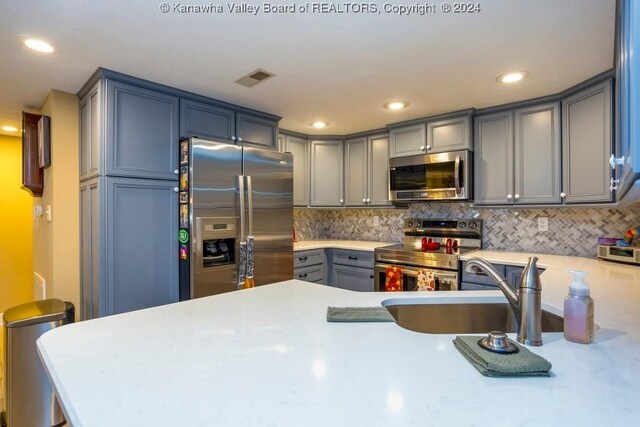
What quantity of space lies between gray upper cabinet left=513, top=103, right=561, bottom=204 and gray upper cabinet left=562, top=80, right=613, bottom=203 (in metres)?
0.07

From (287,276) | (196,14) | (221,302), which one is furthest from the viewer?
(287,276)

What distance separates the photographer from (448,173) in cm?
330

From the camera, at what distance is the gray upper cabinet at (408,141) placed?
139 inches

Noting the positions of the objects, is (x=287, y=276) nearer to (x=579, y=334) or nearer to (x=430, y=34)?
(x=430, y=34)

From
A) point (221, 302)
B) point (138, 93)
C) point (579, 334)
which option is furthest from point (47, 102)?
point (579, 334)

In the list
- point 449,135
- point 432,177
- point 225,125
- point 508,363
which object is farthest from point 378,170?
point 508,363

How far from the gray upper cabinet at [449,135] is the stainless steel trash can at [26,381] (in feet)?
11.1

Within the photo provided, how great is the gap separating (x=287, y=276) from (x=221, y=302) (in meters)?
1.78

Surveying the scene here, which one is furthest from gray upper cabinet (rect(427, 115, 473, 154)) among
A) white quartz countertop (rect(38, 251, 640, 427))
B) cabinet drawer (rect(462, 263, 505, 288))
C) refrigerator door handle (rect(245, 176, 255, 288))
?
white quartz countertop (rect(38, 251, 640, 427))

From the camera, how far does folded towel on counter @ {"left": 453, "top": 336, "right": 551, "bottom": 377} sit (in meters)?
0.82

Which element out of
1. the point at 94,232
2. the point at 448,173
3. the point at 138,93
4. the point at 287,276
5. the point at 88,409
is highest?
the point at 138,93

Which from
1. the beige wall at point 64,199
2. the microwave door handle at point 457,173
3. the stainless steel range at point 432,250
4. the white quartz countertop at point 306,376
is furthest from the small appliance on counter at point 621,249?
the beige wall at point 64,199

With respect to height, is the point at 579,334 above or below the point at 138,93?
below

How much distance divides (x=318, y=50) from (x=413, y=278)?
216 cm
